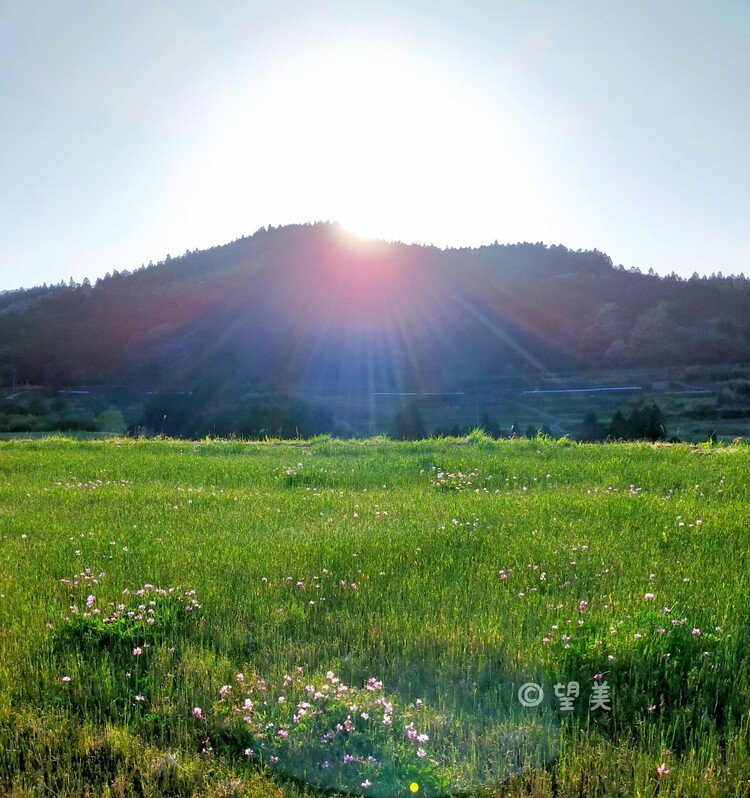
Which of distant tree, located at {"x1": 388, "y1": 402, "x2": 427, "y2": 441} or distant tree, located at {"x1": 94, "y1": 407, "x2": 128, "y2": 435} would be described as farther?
distant tree, located at {"x1": 94, "y1": 407, "x2": 128, "y2": 435}

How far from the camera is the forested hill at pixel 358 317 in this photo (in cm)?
7075

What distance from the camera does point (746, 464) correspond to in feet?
37.7

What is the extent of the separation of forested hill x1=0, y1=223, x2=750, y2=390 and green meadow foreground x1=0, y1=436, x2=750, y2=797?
59288 millimetres

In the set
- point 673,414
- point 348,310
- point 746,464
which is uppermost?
point 348,310

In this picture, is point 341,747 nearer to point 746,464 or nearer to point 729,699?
point 729,699

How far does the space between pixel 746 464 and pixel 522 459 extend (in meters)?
4.05

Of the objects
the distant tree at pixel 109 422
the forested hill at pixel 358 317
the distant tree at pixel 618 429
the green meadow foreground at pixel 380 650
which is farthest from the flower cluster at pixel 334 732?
the forested hill at pixel 358 317

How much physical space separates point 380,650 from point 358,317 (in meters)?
74.9

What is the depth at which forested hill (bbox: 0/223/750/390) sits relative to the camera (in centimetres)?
7075

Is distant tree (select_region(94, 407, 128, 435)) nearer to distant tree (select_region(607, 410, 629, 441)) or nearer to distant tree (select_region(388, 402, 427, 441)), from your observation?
distant tree (select_region(388, 402, 427, 441))

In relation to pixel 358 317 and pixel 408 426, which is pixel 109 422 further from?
pixel 358 317

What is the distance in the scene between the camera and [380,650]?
4.14m

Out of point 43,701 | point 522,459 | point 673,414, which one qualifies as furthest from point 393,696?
point 673,414

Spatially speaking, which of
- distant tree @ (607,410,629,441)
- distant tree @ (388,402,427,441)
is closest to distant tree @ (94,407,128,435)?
distant tree @ (388,402,427,441)
